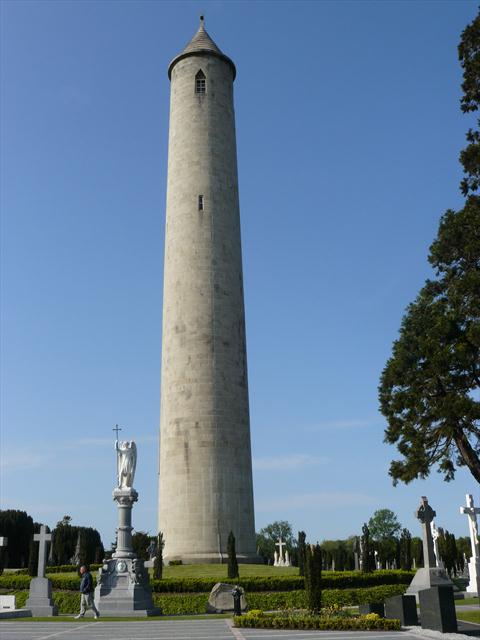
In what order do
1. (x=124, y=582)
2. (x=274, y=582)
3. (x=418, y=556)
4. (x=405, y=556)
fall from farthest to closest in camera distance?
(x=418, y=556) < (x=405, y=556) < (x=274, y=582) < (x=124, y=582)

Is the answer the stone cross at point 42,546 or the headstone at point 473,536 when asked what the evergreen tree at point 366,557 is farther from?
the stone cross at point 42,546

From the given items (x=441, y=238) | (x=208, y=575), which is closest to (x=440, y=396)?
(x=441, y=238)

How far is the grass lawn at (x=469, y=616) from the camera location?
65.3 feet

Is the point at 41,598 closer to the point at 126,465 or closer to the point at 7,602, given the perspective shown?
the point at 7,602

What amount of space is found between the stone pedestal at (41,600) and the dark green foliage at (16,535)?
57.5 m

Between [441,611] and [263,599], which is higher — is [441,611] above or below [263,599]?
above

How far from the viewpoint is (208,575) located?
35.4 metres

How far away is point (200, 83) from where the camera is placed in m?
50.9

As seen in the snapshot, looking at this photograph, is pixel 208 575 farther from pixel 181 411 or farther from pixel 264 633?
pixel 264 633

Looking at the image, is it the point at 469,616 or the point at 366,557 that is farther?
the point at 366,557

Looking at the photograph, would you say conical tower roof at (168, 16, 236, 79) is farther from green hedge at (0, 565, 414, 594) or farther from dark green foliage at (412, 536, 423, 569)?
dark green foliage at (412, 536, 423, 569)

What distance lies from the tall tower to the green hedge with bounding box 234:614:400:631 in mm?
21338

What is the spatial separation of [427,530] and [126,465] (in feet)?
43.2

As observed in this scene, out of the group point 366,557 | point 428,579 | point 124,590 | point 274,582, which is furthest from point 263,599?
point 366,557
